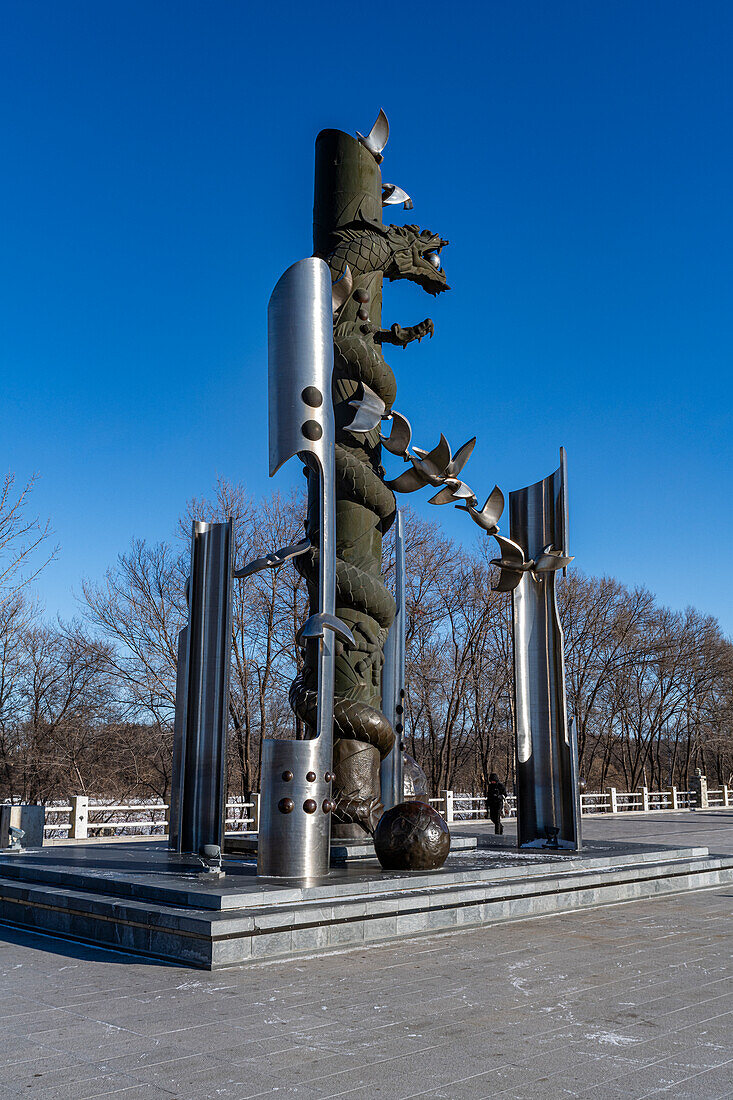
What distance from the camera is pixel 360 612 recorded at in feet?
36.6

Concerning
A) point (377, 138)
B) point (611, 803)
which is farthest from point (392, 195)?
point (611, 803)

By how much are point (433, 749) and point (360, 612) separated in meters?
23.2

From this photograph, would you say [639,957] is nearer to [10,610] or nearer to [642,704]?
[10,610]

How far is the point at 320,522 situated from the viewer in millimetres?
8992

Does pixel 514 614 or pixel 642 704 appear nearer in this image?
pixel 514 614

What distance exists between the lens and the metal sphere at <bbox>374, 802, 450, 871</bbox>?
28.4 feet

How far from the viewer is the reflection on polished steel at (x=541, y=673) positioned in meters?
11.4

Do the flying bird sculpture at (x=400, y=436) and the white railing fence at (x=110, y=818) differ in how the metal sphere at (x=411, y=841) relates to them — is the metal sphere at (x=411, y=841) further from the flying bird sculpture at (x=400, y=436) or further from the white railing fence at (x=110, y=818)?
the flying bird sculpture at (x=400, y=436)

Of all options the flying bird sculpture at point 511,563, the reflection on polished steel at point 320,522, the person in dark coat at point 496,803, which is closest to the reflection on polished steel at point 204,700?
the reflection on polished steel at point 320,522

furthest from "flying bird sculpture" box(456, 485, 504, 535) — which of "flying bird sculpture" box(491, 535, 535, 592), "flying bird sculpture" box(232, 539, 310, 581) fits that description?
"flying bird sculpture" box(232, 539, 310, 581)

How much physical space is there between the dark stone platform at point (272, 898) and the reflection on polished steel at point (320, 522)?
14.9 inches

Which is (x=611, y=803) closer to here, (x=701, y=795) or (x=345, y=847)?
(x=701, y=795)

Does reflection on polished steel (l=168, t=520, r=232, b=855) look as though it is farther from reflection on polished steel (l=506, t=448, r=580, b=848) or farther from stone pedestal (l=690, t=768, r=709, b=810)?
stone pedestal (l=690, t=768, r=709, b=810)

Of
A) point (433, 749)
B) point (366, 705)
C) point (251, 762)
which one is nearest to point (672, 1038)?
point (366, 705)
